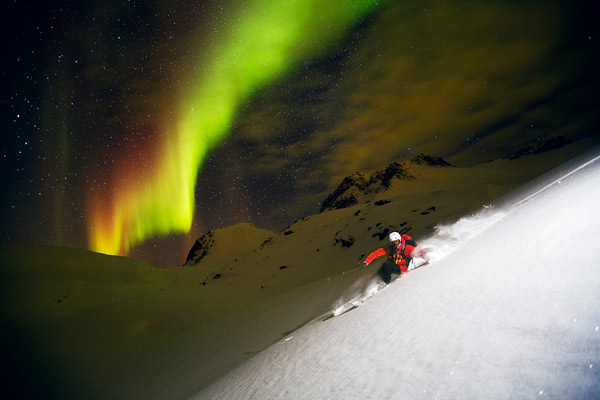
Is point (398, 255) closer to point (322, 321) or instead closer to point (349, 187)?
point (322, 321)

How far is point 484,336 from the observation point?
150 cm

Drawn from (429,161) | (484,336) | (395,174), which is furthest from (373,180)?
(484,336)

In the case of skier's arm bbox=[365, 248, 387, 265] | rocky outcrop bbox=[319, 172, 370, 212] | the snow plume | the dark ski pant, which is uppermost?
rocky outcrop bbox=[319, 172, 370, 212]

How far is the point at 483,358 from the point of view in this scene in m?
1.33

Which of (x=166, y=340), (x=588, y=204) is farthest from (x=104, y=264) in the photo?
(x=588, y=204)

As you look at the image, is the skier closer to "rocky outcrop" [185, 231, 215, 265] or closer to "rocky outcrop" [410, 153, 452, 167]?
"rocky outcrop" [410, 153, 452, 167]

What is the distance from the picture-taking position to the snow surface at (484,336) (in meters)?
1.11

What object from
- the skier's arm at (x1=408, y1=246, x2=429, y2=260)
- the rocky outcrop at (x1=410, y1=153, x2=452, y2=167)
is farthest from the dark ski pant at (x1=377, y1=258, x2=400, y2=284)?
the rocky outcrop at (x1=410, y1=153, x2=452, y2=167)

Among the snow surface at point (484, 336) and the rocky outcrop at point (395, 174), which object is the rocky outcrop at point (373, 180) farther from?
the snow surface at point (484, 336)

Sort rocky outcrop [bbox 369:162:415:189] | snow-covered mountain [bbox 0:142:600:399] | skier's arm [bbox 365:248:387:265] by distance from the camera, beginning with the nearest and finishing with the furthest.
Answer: snow-covered mountain [bbox 0:142:600:399]
skier's arm [bbox 365:248:387:265]
rocky outcrop [bbox 369:162:415:189]

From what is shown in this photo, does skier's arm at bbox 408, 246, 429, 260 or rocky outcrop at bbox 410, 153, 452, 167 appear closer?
skier's arm at bbox 408, 246, 429, 260

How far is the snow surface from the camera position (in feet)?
3.63

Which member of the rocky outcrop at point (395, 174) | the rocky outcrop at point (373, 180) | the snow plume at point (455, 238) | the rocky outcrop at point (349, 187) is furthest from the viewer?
the rocky outcrop at point (349, 187)

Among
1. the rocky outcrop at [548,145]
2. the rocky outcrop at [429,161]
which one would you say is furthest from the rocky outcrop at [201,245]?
the rocky outcrop at [548,145]
